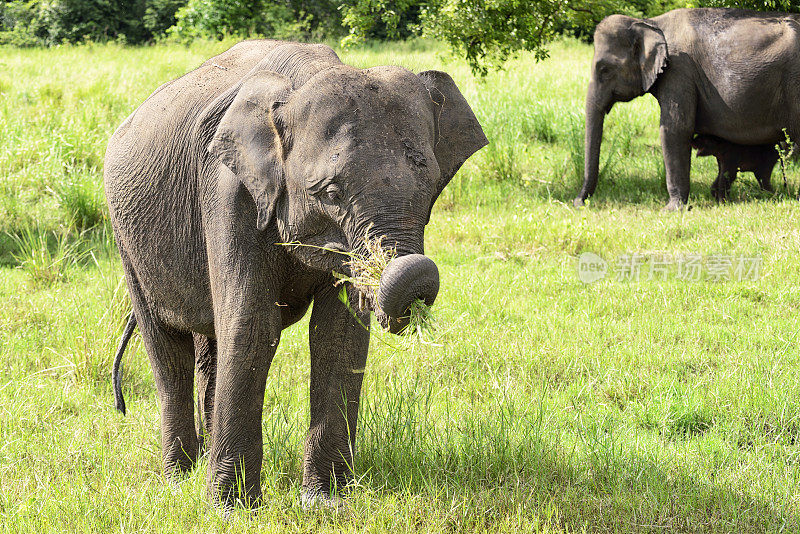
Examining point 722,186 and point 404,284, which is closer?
point 404,284

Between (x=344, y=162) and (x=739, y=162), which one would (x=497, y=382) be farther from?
(x=739, y=162)

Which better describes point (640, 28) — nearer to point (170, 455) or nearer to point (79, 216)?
point (79, 216)

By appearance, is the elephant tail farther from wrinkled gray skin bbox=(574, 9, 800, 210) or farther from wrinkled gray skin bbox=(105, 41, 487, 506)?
wrinkled gray skin bbox=(574, 9, 800, 210)

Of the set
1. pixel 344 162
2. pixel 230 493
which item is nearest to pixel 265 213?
pixel 344 162

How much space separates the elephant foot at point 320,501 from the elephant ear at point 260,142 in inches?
49.4

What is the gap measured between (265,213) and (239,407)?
798 mm

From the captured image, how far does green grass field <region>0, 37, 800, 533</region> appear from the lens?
385 cm

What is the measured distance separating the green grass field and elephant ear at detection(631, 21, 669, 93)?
1.34 metres

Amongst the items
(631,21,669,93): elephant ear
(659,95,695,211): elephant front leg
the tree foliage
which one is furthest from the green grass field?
the tree foliage

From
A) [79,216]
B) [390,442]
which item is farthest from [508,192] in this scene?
[390,442]

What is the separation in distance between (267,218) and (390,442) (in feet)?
4.64

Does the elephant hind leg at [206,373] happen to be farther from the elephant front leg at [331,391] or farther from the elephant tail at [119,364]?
the elephant front leg at [331,391]

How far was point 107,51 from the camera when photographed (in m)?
19.0

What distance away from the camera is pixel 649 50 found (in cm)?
984
